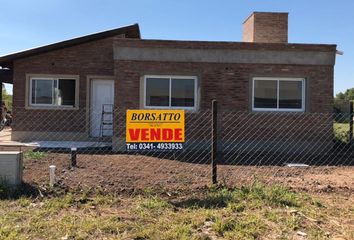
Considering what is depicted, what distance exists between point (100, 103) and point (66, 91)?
4.78 feet

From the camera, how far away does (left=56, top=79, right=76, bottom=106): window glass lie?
1744 centimetres

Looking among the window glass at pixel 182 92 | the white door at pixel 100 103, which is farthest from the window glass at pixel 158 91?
the white door at pixel 100 103

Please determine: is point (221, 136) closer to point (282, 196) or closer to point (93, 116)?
point (93, 116)

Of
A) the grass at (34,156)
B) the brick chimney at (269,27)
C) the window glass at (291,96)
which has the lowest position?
the grass at (34,156)

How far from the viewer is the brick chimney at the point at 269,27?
755 inches

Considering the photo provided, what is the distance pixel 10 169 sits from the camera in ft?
24.4

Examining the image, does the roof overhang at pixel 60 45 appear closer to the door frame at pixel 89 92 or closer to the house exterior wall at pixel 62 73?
the house exterior wall at pixel 62 73

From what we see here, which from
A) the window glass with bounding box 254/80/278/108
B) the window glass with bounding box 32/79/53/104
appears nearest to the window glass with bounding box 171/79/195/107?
the window glass with bounding box 254/80/278/108

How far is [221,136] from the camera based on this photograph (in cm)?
1464

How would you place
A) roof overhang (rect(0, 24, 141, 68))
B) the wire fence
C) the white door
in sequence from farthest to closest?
the white door
roof overhang (rect(0, 24, 141, 68))
the wire fence

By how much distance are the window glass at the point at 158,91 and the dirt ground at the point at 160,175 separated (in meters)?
2.90

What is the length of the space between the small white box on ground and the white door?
10.0 metres

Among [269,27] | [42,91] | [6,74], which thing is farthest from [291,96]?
[6,74]

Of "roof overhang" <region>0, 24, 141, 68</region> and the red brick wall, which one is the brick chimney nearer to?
the red brick wall
